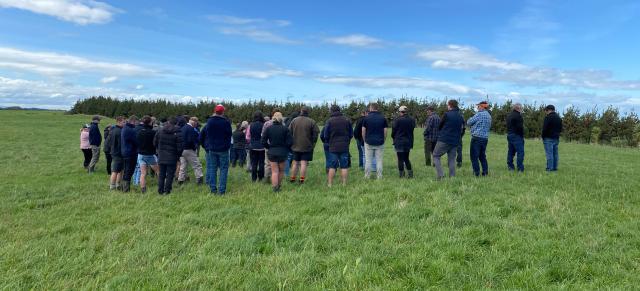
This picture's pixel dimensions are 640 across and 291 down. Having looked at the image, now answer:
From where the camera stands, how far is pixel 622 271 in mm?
4914

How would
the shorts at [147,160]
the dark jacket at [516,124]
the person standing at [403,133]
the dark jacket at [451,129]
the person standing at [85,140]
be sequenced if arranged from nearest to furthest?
the dark jacket at [451,129], the shorts at [147,160], the person standing at [403,133], the dark jacket at [516,124], the person standing at [85,140]

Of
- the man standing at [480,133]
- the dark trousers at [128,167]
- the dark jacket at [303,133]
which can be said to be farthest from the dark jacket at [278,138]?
the man standing at [480,133]

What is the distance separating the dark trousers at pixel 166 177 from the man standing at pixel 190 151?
95 cm

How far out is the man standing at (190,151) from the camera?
10.9 meters

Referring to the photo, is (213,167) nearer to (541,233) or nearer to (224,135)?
(224,135)

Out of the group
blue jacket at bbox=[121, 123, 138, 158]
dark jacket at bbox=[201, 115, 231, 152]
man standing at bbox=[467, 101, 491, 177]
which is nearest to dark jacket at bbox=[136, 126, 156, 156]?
blue jacket at bbox=[121, 123, 138, 158]

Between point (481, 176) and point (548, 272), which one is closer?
point (548, 272)

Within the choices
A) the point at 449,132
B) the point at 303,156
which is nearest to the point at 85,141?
the point at 303,156

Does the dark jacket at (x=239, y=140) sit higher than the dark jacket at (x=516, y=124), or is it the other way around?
the dark jacket at (x=516, y=124)

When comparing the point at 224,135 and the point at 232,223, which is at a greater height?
the point at 224,135

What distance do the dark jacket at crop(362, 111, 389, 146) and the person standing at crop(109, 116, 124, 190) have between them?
6.04 meters

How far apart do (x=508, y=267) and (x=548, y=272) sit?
419 mm

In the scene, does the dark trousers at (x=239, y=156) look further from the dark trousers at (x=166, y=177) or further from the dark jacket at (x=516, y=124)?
the dark jacket at (x=516, y=124)

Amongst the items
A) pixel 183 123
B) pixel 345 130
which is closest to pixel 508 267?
pixel 345 130
